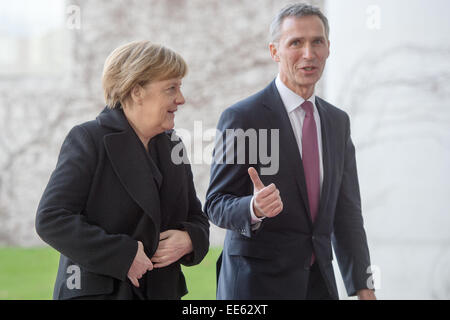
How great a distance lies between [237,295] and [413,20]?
6.32ft

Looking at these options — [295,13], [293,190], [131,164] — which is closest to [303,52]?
[295,13]

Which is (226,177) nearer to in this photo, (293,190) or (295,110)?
(293,190)

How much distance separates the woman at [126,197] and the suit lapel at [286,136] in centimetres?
32

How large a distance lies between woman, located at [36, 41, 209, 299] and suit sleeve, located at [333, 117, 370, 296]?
20.4 inches

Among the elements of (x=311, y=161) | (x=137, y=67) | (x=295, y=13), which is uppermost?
(x=295, y=13)

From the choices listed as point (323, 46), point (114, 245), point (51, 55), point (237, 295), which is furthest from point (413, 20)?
point (51, 55)

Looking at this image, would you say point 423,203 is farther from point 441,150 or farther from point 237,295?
point 237,295

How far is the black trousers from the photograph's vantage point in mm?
1735

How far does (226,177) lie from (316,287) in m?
0.44

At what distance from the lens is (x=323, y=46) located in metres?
1.83

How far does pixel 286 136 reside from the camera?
1.75 m

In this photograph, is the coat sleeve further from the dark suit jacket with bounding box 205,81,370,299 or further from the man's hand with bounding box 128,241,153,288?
the dark suit jacket with bounding box 205,81,370,299

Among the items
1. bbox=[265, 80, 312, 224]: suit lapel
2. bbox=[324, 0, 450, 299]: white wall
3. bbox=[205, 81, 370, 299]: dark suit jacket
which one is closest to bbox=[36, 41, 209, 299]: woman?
bbox=[205, 81, 370, 299]: dark suit jacket

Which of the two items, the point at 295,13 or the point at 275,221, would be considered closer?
the point at 275,221
